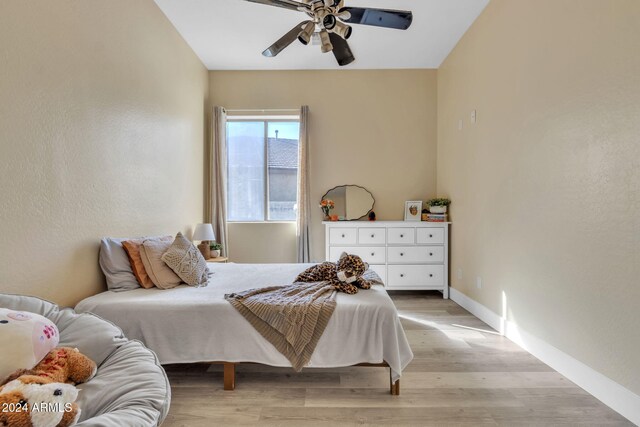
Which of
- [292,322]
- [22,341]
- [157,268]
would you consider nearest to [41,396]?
[22,341]

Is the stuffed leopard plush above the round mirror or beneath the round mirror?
beneath

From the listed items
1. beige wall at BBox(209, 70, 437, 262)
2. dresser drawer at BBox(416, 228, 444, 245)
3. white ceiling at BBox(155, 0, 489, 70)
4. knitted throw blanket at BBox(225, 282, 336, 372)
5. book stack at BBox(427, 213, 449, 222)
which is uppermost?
white ceiling at BBox(155, 0, 489, 70)

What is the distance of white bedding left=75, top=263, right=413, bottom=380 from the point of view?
6.35 feet

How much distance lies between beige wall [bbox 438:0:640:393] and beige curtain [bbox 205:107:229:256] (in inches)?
119

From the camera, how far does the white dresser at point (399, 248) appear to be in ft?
13.2

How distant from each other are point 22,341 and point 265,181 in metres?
3.56

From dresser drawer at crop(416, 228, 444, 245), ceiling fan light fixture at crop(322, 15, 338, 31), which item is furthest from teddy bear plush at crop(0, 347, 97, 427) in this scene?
dresser drawer at crop(416, 228, 444, 245)

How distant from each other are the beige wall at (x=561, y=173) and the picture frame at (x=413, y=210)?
95 cm

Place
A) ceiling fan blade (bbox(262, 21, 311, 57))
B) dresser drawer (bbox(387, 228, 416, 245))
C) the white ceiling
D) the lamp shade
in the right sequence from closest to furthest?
ceiling fan blade (bbox(262, 21, 311, 57)) → the white ceiling → the lamp shade → dresser drawer (bbox(387, 228, 416, 245))

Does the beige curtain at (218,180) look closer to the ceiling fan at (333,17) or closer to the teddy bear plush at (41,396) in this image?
the ceiling fan at (333,17)

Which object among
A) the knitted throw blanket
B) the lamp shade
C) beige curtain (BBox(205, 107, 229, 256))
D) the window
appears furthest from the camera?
the window

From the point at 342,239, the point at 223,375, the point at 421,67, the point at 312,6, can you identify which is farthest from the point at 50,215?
the point at 421,67

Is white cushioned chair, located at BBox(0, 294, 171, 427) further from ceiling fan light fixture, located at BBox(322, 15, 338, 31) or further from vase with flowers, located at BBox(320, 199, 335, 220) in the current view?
vase with flowers, located at BBox(320, 199, 335, 220)

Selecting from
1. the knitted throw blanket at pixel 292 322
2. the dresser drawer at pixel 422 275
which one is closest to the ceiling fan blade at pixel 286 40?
the knitted throw blanket at pixel 292 322
